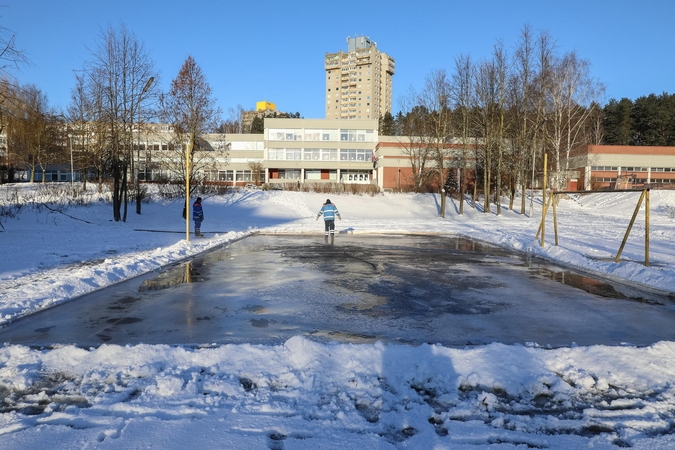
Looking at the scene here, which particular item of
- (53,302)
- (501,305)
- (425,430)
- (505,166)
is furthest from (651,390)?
(505,166)

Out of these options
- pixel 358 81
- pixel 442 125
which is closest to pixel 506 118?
pixel 442 125

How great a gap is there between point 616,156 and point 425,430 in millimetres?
67073

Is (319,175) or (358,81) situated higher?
(358,81)

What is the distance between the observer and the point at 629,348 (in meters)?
5.55

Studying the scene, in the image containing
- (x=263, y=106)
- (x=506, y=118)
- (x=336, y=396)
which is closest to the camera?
(x=336, y=396)

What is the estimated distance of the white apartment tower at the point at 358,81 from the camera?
163750mm

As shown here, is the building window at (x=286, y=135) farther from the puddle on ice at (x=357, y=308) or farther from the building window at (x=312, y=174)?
the puddle on ice at (x=357, y=308)

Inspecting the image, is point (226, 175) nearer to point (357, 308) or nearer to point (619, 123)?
point (619, 123)

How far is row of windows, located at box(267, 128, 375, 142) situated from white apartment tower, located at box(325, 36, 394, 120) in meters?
91.2

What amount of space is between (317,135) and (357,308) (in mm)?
66239

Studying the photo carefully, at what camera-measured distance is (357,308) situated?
791 cm

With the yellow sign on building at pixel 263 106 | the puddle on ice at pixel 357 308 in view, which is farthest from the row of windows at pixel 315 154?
the yellow sign on building at pixel 263 106

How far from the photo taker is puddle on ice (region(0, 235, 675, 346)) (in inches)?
248

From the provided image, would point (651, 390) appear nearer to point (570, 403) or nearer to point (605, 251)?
point (570, 403)
